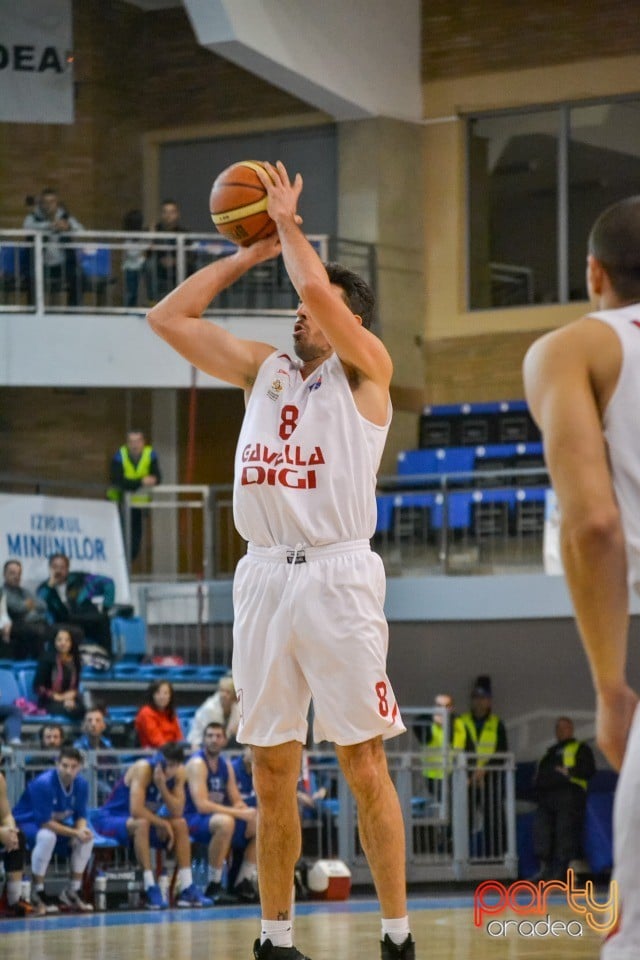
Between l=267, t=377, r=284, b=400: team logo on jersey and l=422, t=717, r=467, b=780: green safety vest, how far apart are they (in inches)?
329

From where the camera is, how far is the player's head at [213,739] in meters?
11.9

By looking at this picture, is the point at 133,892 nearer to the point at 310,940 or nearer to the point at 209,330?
the point at 310,940

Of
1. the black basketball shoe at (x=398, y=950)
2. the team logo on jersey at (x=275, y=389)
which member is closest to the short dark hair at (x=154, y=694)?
the team logo on jersey at (x=275, y=389)

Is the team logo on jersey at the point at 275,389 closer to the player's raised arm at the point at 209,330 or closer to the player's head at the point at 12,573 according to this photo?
the player's raised arm at the point at 209,330

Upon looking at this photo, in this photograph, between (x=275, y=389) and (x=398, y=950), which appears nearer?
(x=398, y=950)

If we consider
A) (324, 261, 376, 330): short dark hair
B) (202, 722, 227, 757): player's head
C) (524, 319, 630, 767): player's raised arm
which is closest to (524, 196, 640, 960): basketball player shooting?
(524, 319, 630, 767): player's raised arm

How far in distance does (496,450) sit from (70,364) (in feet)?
15.6

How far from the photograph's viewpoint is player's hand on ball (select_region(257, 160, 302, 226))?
5.12 metres

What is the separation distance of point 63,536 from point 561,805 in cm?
547

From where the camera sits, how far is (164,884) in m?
11.3

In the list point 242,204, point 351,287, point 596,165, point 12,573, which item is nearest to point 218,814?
point 12,573

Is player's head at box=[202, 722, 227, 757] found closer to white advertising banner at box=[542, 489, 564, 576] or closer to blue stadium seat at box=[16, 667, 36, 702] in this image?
blue stadium seat at box=[16, 667, 36, 702]

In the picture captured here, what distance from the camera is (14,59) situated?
58.8 ft

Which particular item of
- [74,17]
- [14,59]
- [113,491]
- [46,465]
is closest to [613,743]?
[113,491]
